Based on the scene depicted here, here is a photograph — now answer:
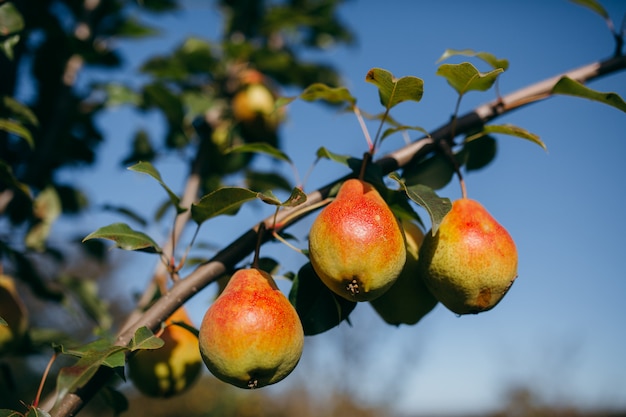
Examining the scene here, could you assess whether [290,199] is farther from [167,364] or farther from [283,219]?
[167,364]

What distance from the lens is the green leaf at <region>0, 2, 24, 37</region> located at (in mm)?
1343

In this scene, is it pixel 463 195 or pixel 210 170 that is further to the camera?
pixel 210 170

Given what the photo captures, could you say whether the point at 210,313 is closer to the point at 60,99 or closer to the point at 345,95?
Result: the point at 345,95

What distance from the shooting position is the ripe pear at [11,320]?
1.31 meters

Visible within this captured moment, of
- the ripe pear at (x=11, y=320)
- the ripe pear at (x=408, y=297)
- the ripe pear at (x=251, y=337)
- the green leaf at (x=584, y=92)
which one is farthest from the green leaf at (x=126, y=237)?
the green leaf at (x=584, y=92)

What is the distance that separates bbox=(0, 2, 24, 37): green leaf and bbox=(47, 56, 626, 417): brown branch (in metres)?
0.93

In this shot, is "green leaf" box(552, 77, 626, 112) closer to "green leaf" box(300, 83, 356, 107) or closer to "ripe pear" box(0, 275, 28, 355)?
"green leaf" box(300, 83, 356, 107)

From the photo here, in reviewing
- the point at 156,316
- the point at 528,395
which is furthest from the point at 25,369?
the point at 528,395

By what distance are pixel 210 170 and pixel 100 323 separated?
0.70 meters

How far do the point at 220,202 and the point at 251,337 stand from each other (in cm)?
29

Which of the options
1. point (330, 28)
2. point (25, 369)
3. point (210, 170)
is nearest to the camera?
point (210, 170)

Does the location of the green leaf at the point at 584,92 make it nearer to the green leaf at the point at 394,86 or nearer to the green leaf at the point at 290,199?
the green leaf at the point at 394,86

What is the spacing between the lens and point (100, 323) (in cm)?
186

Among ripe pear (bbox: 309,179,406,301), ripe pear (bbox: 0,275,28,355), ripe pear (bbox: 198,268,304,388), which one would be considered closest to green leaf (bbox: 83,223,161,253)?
ripe pear (bbox: 198,268,304,388)
